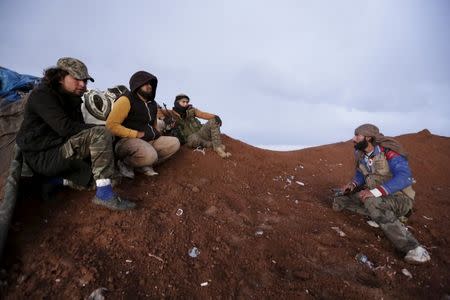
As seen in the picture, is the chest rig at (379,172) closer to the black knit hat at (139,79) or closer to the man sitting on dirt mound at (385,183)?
the man sitting on dirt mound at (385,183)

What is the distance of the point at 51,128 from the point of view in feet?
11.3

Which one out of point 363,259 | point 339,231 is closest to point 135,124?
point 339,231

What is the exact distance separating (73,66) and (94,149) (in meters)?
0.94

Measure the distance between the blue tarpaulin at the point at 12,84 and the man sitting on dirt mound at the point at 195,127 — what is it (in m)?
2.83

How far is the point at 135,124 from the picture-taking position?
458 cm

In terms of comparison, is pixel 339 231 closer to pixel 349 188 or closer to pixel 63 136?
pixel 349 188

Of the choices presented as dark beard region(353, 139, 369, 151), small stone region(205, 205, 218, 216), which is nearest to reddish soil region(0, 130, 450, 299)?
small stone region(205, 205, 218, 216)

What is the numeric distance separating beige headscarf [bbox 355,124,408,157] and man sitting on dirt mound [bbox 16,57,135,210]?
340 cm

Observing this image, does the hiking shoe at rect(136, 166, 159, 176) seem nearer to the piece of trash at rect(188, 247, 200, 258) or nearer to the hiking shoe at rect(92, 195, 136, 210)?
the hiking shoe at rect(92, 195, 136, 210)

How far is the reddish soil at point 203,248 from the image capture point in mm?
2682

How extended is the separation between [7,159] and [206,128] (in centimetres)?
368

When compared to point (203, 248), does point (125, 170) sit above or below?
above

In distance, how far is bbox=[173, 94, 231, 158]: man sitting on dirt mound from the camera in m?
6.54

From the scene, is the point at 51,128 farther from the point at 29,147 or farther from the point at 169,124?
the point at 169,124
